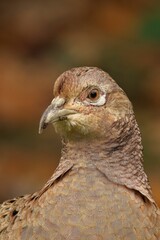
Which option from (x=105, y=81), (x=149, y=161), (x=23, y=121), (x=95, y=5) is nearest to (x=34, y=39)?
(x=95, y=5)

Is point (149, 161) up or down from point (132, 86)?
down

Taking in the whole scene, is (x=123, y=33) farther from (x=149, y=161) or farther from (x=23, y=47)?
(x=149, y=161)

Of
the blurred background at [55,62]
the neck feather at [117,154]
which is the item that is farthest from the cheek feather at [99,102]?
the blurred background at [55,62]

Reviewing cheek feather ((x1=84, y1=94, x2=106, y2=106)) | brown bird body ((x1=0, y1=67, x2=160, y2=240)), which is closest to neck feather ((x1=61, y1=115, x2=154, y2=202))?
brown bird body ((x1=0, y1=67, x2=160, y2=240))

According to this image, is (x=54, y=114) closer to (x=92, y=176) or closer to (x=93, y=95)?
(x=93, y=95)

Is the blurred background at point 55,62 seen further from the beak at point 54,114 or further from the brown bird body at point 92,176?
the beak at point 54,114

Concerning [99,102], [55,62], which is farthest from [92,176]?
[55,62]
